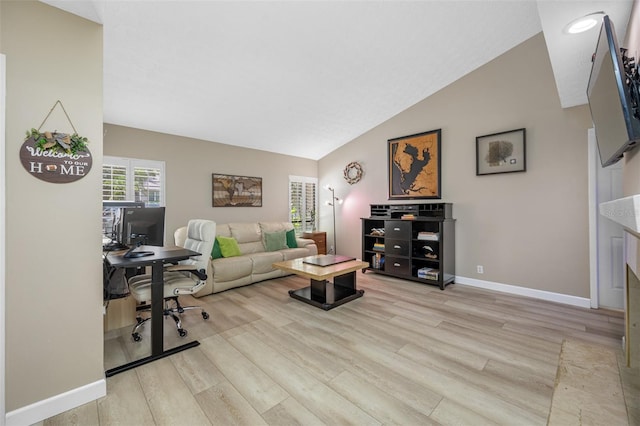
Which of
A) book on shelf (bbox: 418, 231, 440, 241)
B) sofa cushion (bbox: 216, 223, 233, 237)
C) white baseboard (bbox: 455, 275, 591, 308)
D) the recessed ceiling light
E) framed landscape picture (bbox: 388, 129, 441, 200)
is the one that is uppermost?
the recessed ceiling light

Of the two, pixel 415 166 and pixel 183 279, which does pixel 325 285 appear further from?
pixel 415 166

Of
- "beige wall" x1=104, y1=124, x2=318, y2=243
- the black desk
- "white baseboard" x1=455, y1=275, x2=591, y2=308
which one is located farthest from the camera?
"beige wall" x1=104, y1=124, x2=318, y2=243

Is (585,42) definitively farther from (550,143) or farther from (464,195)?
(464,195)

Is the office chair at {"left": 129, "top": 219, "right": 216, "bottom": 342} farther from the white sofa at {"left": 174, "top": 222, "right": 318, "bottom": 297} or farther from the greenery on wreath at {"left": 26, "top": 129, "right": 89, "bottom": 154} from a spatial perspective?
the greenery on wreath at {"left": 26, "top": 129, "right": 89, "bottom": 154}

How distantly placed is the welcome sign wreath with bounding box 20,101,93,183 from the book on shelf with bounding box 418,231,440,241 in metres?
4.02

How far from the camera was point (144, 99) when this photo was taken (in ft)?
11.1

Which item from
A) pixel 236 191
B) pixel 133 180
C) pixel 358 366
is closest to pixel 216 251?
pixel 236 191

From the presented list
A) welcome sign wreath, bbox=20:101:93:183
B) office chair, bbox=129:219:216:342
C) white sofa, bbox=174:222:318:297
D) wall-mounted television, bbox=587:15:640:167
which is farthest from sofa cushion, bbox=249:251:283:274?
wall-mounted television, bbox=587:15:640:167

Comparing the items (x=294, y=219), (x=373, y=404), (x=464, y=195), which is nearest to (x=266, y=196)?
(x=294, y=219)

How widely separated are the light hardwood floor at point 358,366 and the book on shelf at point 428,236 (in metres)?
1.09

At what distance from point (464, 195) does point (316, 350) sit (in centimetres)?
329

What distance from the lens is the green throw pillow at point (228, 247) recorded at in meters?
4.17

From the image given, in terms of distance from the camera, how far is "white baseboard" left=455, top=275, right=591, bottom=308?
10.6 ft

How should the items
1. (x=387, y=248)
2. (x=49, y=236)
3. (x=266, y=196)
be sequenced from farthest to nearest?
(x=266, y=196)
(x=387, y=248)
(x=49, y=236)
